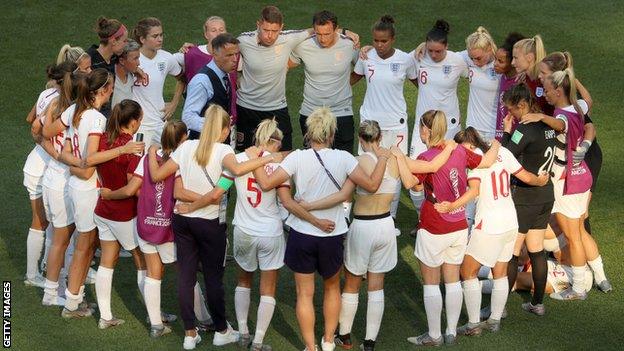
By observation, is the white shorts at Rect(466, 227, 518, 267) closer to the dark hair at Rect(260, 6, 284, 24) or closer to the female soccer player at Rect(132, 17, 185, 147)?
the dark hair at Rect(260, 6, 284, 24)

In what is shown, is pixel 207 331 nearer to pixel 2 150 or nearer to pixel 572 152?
pixel 572 152

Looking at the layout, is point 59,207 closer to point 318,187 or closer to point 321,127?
point 318,187

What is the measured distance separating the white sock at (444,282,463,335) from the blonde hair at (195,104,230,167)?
218 centimetres

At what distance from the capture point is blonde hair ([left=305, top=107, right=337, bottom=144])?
28.1ft

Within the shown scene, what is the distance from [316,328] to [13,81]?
25.2ft

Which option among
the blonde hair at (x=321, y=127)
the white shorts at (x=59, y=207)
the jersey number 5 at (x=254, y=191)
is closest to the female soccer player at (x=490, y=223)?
the blonde hair at (x=321, y=127)

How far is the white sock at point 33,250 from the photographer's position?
401 inches

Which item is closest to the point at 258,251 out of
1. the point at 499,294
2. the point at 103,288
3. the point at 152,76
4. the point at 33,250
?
the point at 103,288

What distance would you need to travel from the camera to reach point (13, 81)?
15586mm

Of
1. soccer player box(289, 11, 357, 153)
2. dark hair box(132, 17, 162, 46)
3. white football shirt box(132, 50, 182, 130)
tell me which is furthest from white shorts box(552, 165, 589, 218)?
Result: dark hair box(132, 17, 162, 46)

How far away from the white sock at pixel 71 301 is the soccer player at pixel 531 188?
3590mm

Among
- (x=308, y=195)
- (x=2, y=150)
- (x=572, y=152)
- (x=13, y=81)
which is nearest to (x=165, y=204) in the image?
(x=308, y=195)

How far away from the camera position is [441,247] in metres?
9.09

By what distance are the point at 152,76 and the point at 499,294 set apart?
164 inches
